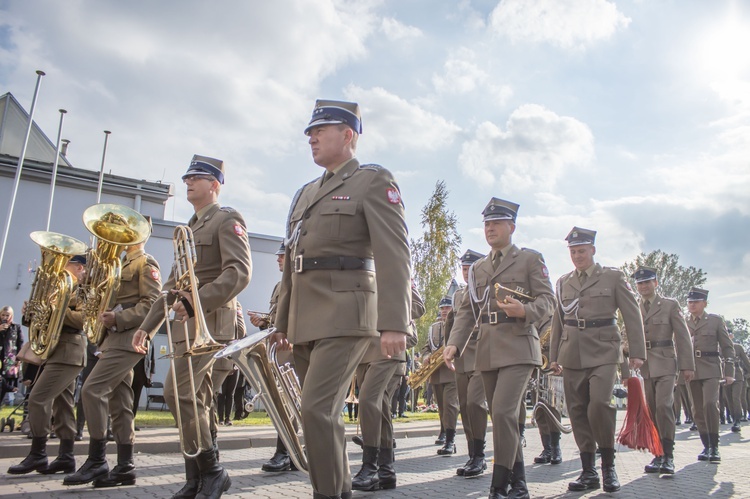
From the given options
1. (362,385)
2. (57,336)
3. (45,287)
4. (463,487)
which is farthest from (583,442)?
(45,287)

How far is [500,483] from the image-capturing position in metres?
5.44

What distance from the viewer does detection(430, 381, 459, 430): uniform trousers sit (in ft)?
34.5

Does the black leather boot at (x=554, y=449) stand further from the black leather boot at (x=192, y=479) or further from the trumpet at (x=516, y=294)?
the black leather boot at (x=192, y=479)

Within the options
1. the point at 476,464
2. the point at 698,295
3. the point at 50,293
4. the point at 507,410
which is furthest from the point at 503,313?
the point at 698,295

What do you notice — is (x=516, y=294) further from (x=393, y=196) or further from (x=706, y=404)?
(x=706, y=404)

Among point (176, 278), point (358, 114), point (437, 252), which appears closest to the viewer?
point (358, 114)

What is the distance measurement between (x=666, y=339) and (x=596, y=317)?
2.45m

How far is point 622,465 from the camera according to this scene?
30.0 ft

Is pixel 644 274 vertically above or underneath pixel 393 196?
above

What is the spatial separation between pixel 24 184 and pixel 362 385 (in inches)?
902

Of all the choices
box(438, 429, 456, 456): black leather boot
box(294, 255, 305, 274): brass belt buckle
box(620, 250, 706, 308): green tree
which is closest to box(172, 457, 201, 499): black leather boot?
box(294, 255, 305, 274): brass belt buckle

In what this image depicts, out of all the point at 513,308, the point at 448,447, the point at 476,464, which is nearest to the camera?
the point at 513,308

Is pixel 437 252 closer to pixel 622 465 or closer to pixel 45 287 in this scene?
pixel 622 465

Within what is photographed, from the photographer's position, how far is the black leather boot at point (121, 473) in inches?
235
